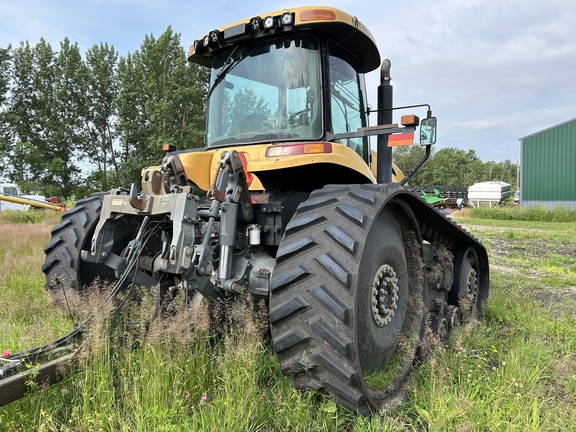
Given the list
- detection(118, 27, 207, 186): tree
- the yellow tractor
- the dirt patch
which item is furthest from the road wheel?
detection(118, 27, 207, 186): tree

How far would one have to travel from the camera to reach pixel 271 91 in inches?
134

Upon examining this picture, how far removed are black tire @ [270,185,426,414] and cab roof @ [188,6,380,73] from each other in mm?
1373

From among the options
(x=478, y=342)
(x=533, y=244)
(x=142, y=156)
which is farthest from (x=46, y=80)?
(x=478, y=342)

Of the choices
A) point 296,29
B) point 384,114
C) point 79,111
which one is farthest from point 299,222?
point 79,111

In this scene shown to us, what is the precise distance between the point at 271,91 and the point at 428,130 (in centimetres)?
131

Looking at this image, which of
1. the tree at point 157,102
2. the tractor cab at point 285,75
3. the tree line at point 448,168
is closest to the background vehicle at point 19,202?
the tree at point 157,102

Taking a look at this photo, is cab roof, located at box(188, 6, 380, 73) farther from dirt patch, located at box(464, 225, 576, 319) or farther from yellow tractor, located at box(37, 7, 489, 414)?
dirt patch, located at box(464, 225, 576, 319)

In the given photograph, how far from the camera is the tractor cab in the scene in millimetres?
3229

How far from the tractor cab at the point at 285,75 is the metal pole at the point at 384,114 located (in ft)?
1.03

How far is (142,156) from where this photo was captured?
32656 millimetres

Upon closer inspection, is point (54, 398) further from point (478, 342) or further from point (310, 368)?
point (478, 342)

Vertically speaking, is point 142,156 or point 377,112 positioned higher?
point 142,156

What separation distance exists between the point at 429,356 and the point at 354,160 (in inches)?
64.7

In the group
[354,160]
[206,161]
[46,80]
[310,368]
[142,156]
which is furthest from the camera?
[46,80]
